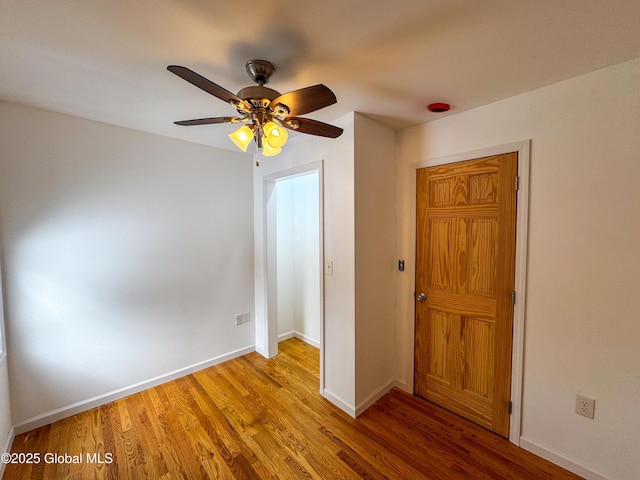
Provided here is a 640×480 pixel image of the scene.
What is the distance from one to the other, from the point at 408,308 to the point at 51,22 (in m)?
2.78

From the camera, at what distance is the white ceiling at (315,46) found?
1.05 m

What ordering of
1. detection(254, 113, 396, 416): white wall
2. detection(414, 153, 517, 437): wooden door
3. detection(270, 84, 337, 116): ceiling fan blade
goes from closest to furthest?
detection(270, 84, 337, 116): ceiling fan blade
detection(414, 153, 517, 437): wooden door
detection(254, 113, 396, 416): white wall

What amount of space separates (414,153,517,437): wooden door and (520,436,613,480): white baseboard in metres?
0.15

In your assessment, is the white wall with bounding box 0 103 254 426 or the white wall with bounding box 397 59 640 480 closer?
the white wall with bounding box 397 59 640 480

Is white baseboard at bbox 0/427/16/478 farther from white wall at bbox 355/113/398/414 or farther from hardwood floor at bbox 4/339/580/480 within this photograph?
white wall at bbox 355/113/398/414

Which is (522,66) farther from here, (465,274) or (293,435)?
(293,435)

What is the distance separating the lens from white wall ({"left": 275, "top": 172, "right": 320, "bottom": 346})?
10.9ft

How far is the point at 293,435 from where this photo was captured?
1.91 meters

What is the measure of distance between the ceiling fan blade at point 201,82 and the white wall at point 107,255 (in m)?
1.66

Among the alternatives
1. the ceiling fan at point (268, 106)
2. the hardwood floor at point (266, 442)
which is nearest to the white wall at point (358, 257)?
the hardwood floor at point (266, 442)

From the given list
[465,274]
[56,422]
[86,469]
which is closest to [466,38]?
[465,274]

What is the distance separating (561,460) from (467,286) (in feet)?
3.75

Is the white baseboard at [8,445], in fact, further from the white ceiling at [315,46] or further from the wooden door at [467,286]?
the wooden door at [467,286]

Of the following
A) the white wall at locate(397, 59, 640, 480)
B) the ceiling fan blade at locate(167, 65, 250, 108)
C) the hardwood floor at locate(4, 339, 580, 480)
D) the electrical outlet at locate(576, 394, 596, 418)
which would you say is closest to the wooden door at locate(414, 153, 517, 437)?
the white wall at locate(397, 59, 640, 480)
